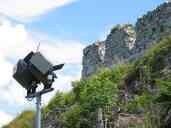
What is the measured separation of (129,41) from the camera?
3706 cm

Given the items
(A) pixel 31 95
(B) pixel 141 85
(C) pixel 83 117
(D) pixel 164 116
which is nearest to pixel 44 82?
(A) pixel 31 95

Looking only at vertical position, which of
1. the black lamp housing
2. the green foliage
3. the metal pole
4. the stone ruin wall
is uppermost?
the stone ruin wall

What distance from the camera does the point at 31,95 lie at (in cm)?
703

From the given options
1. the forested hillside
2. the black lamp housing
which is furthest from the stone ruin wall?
the black lamp housing

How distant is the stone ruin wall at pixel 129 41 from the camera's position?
98.9ft

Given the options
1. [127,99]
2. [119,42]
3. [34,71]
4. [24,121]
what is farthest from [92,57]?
[34,71]

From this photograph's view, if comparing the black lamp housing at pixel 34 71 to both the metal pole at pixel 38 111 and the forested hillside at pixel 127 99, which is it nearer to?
the metal pole at pixel 38 111

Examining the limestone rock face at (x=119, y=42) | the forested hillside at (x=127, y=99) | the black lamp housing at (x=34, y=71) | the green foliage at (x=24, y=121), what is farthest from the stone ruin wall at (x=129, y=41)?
the black lamp housing at (x=34, y=71)

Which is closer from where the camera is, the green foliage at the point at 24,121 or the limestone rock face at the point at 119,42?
the green foliage at the point at 24,121

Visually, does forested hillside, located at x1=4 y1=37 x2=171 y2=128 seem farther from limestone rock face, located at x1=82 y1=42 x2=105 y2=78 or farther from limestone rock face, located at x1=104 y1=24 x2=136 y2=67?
limestone rock face, located at x1=82 y1=42 x2=105 y2=78

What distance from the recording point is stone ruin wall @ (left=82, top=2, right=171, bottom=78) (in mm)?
30141

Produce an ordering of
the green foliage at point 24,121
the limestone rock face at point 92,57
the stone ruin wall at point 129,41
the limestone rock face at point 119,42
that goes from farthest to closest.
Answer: the limestone rock face at point 92,57
the limestone rock face at point 119,42
the stone ruin wall at point 129,41
the green foliage at point 24,121

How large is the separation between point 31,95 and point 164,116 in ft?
25.5

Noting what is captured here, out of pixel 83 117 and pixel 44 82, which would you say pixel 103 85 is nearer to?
pixel 83 117
